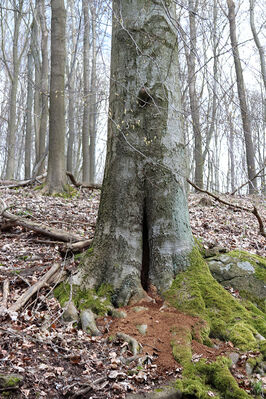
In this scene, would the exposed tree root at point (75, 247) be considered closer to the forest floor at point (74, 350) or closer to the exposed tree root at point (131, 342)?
the forest floor at point (74, 350)

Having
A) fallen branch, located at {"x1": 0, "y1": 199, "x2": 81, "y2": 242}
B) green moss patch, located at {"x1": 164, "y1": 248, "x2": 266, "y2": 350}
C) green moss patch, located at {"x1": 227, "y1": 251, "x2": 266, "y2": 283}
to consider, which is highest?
fallen branch, located at {"x1": 0, "y1": 199, "x2": 81, "y2": 242}

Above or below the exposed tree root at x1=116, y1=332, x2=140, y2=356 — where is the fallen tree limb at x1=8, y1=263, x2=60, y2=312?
above

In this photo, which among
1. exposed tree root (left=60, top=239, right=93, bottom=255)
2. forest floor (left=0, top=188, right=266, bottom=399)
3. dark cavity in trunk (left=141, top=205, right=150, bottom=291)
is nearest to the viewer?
forest floor (left=0, top=188, right=266, bottom=399)

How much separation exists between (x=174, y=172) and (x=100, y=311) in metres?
1.81

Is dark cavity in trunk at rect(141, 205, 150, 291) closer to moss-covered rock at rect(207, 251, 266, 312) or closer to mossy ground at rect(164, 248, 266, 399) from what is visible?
mossy ground at rect(164, 248, 266, 399)

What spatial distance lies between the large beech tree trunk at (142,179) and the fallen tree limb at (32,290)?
0.40 meters

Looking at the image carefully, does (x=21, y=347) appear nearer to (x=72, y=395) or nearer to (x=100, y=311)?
(x=72, y=395)

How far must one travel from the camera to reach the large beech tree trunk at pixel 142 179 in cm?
383

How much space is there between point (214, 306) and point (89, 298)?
1406mm

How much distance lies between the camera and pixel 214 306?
3.61 meters

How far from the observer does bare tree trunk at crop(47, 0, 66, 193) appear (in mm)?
9664

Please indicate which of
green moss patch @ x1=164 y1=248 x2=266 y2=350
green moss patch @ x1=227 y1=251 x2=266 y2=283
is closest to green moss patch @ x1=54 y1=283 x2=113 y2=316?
green moss patch @ x1=164 y1=248 x2=266 y2=350

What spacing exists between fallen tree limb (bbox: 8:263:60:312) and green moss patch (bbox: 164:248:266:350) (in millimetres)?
1490

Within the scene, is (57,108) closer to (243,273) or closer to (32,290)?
(32,290)
